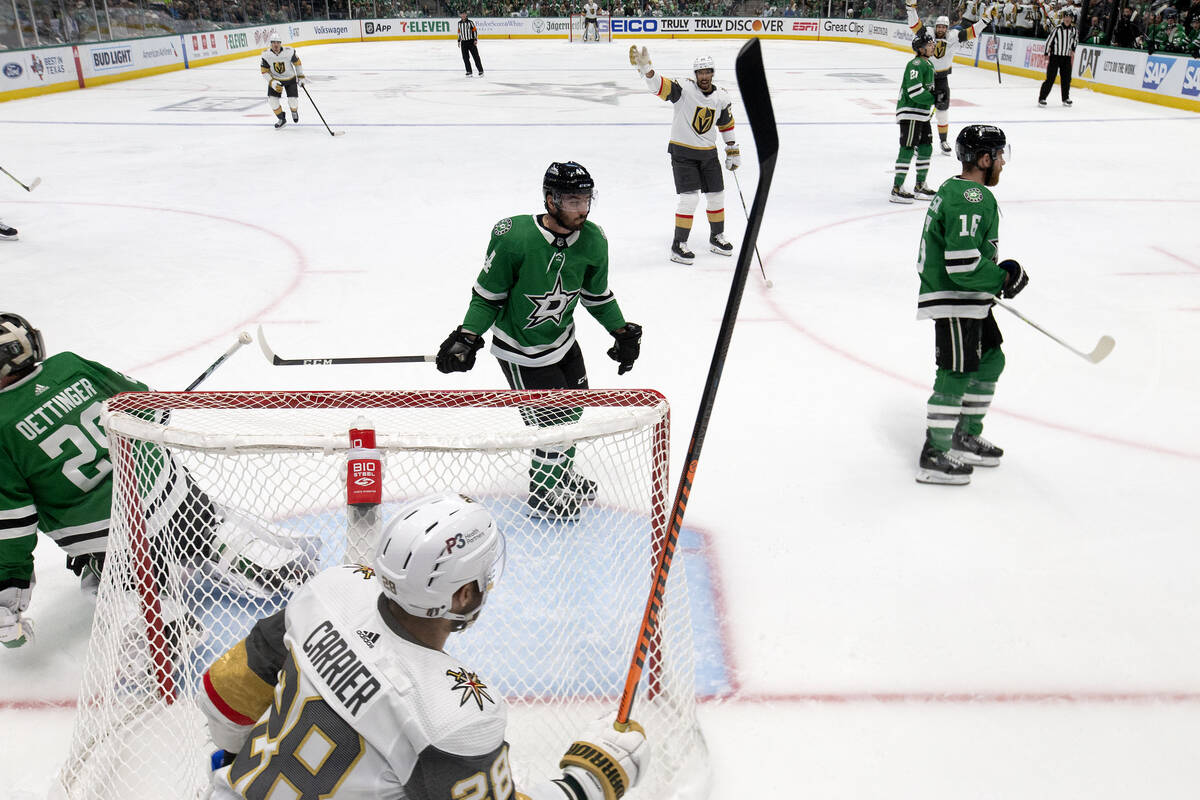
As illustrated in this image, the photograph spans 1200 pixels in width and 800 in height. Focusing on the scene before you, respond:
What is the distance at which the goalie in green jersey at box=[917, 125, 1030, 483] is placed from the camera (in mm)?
2951

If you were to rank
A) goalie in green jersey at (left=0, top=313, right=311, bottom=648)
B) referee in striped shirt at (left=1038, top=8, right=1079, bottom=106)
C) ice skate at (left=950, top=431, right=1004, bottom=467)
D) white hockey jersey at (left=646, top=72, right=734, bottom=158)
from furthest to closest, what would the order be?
referee in striped shirt at (left=1038, top=8, right=1079, bottom=106) → white hockey jersey at (left=646, top=72, right=734, bottom=158) → ice skate at (left=950, top=431, right=1004, bottom=467) → goalie in green jersey at (left=0, top=313, right=311, bottom=648)

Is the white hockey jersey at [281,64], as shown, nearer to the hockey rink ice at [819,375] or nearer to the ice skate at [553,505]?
the hockey rink ice at [819,375]

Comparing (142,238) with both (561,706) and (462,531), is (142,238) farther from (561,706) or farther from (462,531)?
(462,531)

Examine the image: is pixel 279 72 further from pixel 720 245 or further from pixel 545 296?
pixel 545 296

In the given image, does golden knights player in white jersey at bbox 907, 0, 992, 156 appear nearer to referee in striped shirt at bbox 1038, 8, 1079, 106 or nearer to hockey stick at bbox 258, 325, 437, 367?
referee in striped shirt at bbox 1038, 8, 1079, 106

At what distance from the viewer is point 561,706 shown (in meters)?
2.13

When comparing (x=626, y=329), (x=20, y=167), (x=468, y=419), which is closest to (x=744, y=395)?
(x=626, y=329)

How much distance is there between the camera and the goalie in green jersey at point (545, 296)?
269 cm

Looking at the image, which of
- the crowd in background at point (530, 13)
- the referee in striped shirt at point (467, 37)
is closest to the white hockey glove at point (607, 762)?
the crowd in background at point (530, 13)

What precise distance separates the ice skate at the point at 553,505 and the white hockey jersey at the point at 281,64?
952 centimetres

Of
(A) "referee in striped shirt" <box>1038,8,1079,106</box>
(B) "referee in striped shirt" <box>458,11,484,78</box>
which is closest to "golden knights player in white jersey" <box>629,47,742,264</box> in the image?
(A) "referee in striped shirt" <box>1038,8,1079,106</box>

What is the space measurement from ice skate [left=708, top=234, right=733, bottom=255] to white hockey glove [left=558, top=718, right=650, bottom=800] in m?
4.78

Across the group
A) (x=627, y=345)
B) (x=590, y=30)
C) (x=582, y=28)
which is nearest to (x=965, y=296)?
(x=627, y=345)

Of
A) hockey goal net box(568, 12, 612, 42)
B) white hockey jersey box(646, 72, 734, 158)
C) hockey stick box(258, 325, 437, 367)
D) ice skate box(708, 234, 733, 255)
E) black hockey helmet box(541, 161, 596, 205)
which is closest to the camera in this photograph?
black hockey helmet box(541, 161, 596, 205)
